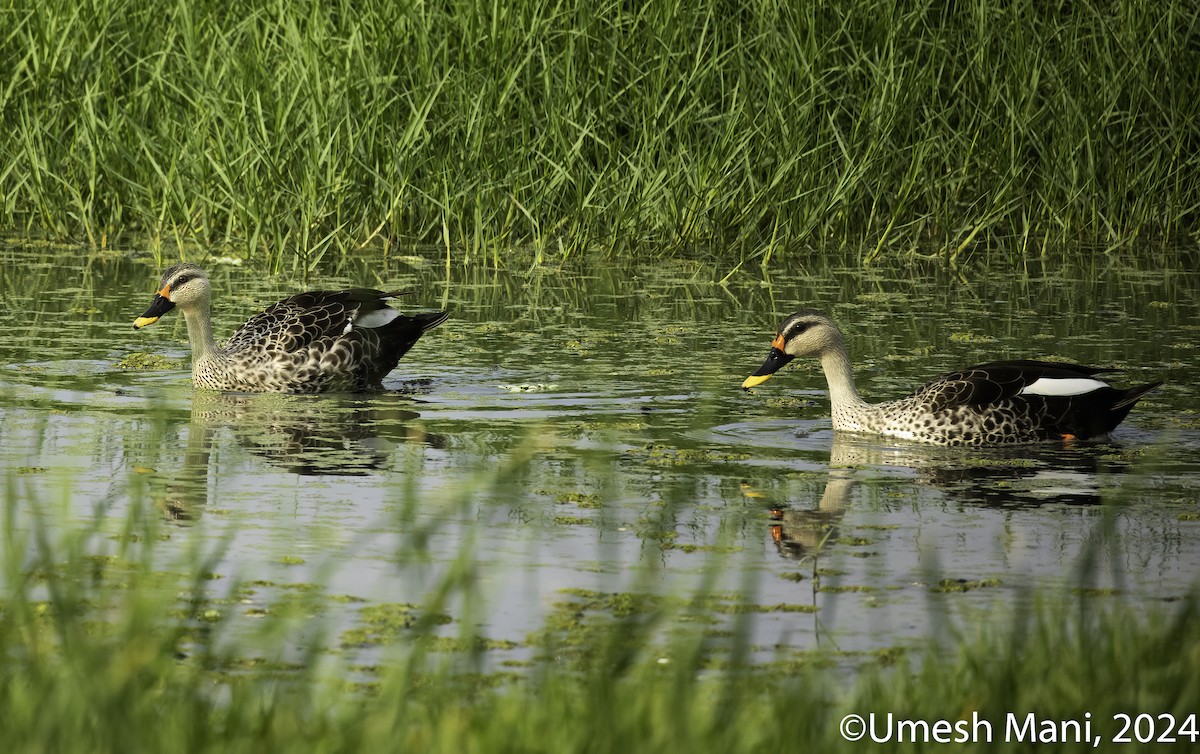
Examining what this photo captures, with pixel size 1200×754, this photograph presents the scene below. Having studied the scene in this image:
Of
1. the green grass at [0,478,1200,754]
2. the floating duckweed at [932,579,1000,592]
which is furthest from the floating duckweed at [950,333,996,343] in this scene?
the green grass at [0,478,1200,754]

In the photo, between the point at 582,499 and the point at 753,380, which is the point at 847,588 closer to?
the point at 582,499

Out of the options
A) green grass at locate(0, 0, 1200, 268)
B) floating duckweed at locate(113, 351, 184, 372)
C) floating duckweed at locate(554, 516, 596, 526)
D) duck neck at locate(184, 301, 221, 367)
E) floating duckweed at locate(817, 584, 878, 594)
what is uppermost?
green grass at locate(0, 0, 1200, 268)

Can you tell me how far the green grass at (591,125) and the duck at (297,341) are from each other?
2.80m

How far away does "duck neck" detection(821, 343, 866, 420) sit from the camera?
9.47 meters

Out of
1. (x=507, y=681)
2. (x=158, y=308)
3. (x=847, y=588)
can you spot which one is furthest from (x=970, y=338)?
(x=507, y=681)

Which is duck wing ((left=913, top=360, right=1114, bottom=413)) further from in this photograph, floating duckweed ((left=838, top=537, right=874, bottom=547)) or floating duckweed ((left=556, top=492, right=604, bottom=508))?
floating duckweed ((left=838, top=537, right=874, bottom=547))

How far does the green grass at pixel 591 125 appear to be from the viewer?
14.0 metres

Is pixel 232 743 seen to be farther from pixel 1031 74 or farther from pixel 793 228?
pixel 1031 74

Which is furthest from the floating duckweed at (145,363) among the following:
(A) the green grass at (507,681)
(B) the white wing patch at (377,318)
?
(A) the green grass at (507,681)

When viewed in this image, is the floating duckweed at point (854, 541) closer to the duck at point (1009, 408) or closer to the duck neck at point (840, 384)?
the duck at point (1009, 408)

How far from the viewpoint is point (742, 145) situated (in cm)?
1412

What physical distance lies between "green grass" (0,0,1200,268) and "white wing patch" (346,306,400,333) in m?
2.76

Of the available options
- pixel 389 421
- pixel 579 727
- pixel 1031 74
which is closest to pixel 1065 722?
pixel 579 727

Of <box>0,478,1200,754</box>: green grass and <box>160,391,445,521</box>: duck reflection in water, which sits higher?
<box>160,391,445,521</box>: duck reflection in water
